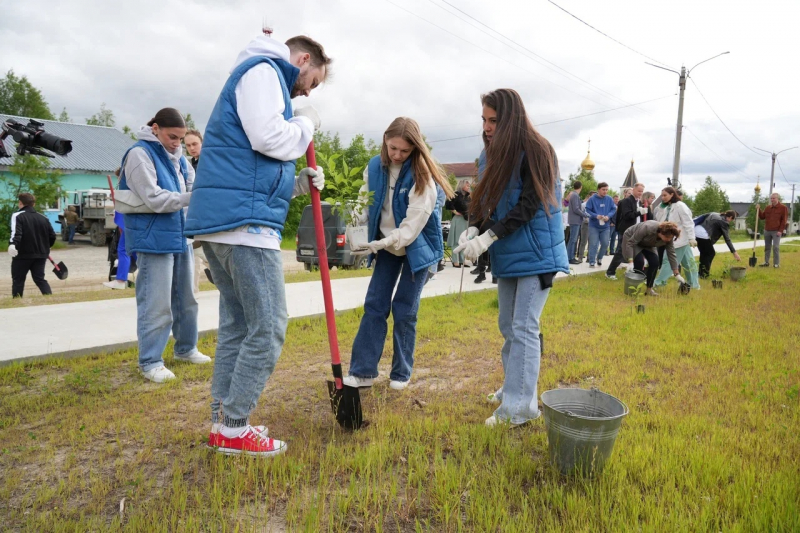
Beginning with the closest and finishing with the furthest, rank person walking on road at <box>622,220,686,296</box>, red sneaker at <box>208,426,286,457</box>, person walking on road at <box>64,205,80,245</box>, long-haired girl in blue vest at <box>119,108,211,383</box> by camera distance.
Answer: red sneaker at <box>208,426,286,457</box> < long-haired girl in blue vest at <box>119,108,211,383</box> < person walking on road at <box>622,220,686,296</box> < person walking on road at <box>64,205,80,245</box>

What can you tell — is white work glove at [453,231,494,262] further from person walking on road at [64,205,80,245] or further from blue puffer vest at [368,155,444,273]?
person walking on road at [64,205,80,245]

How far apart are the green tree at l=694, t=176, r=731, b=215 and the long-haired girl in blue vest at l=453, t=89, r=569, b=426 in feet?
294

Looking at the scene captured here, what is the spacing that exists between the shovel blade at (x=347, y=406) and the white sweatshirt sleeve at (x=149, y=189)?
5.96 feet

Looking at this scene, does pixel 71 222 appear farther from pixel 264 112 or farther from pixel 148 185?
pixel 264 112

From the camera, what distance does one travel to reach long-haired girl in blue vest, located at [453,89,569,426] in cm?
329

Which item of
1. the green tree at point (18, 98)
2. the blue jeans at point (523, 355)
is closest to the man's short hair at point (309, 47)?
the blue jeans at point (523, 355)

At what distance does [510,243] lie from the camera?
3402 millimetres

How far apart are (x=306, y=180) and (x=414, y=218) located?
92 cm

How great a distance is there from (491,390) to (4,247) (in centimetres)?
2433

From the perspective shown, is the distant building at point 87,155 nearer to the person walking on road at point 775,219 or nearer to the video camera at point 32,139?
the video camera at point 32,139

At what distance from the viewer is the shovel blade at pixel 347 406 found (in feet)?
10.9

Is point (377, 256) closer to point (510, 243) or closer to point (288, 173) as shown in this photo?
point (510, 243)

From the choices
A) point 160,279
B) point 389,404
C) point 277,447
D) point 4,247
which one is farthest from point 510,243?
point 4,247

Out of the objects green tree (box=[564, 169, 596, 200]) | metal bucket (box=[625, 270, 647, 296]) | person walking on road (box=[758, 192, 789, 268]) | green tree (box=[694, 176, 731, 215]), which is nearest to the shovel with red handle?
metal bucket (box=[625, 270, 647, 296])
